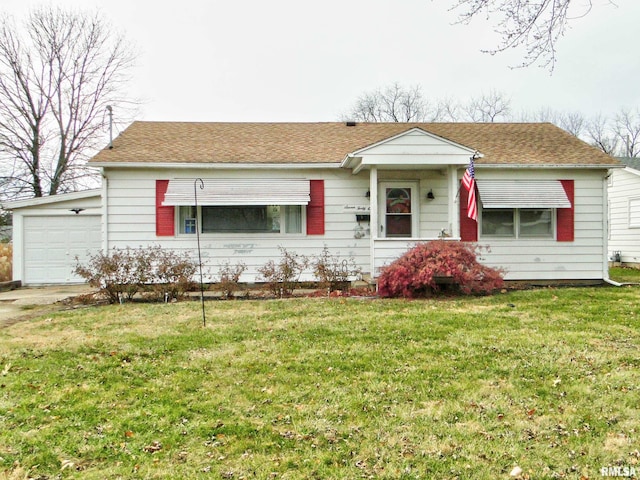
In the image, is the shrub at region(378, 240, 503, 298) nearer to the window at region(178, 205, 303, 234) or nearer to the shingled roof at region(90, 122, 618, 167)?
the window at region(178, 205, 303, 234)

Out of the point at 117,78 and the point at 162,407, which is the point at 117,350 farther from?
the point at 117,78

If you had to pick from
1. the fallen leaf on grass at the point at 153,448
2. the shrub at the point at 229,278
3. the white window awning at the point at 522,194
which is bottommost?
the fallen leaf on grass at the point at 153,448

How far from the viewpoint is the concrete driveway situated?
26.2 feet

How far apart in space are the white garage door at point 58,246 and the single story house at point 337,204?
2678 mm

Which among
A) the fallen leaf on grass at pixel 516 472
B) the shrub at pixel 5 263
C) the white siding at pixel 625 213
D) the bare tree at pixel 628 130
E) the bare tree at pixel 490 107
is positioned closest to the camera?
the fallen leaf on grass at pixel 516 472

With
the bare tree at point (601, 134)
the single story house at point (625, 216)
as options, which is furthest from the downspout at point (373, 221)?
the bare tree at point (601, 134)

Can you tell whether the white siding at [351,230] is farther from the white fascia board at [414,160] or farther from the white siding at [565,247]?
the white fascia board at [414,160]

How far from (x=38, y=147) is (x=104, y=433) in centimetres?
2201

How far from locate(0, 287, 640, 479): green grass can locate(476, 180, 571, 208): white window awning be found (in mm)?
4279

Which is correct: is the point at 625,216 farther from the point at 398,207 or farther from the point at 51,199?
the point at 51,199

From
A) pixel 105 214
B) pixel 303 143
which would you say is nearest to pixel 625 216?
pixel 303 143

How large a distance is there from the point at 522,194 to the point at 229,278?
23.3ft

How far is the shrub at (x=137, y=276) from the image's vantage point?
901 cm

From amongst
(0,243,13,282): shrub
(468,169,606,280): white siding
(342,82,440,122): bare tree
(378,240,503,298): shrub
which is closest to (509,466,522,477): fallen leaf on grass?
(378,240,503,298): shrub
